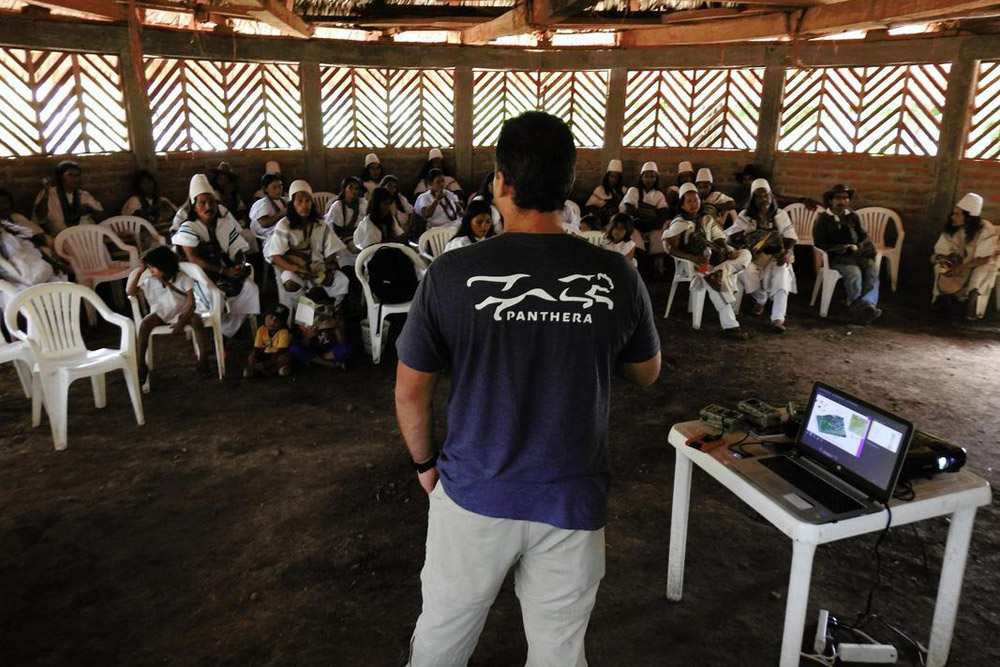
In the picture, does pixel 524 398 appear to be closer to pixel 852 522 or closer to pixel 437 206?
pixel 852 522

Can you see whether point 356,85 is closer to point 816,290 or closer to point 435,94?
point 435,94

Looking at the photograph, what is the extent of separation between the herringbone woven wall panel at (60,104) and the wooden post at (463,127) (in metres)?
4.58

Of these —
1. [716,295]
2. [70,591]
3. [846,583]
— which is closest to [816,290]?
[716,295]

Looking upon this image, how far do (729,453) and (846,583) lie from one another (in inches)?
45.5

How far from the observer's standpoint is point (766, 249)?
7785mm

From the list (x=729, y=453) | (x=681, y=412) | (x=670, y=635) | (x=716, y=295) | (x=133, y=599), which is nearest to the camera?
(x=729, y=453)

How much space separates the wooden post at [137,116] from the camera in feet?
29.7

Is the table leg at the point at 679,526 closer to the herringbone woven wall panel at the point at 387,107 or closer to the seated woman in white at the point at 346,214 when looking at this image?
the seated woman in white at the point at 346,214

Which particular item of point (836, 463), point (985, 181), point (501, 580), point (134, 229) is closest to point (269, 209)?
point (134, 229)

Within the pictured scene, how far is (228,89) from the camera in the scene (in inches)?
396

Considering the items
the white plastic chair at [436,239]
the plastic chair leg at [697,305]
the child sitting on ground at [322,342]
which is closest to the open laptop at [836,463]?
the child sitting on ground at [322,342]

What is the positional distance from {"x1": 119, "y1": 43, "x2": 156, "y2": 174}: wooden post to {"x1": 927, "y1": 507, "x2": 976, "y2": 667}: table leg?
9457 mm

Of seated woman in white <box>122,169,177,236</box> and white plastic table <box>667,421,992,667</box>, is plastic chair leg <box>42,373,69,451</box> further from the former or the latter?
seated woman in white <box>122,169,177,236</box>

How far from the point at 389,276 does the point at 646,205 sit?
197 inches
